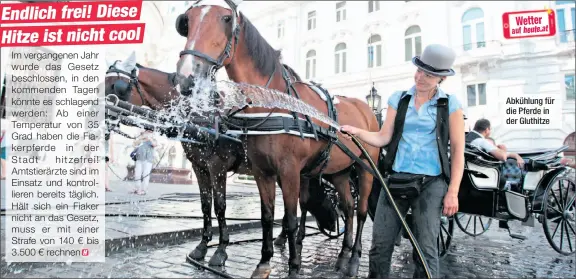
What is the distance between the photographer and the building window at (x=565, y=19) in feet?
54.9

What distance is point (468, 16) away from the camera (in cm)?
1922

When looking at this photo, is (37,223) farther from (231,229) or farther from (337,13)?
(337,13)

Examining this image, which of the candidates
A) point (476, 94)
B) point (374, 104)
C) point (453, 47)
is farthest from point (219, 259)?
point (453, 47)

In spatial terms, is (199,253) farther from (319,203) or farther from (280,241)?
(319,203)

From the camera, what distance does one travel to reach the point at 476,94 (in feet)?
61.1

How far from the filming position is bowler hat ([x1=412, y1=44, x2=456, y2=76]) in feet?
8.23

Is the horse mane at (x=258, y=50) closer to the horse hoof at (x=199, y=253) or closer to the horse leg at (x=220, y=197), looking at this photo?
the horse leg at (x=220, y=197)

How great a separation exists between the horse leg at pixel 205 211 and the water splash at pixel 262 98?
1471 mm

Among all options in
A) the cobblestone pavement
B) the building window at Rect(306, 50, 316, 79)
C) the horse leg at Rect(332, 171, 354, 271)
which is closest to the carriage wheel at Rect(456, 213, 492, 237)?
the cobblestone pavement

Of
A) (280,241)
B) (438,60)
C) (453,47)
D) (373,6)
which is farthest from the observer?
(373,6)

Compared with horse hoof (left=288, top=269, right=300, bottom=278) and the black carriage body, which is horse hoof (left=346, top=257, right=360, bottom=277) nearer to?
horse hoof (left=288, top=269, right=300, bottom=278)

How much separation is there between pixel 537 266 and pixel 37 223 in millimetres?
5786

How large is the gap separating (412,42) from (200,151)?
18789 millimetres

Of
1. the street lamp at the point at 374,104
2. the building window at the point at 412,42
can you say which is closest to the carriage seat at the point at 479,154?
the street lamp at the point at 374,104
